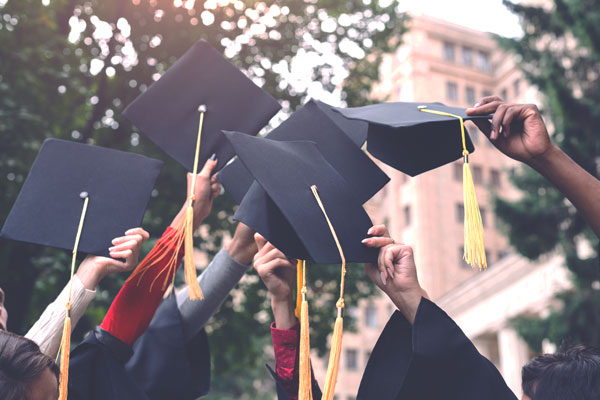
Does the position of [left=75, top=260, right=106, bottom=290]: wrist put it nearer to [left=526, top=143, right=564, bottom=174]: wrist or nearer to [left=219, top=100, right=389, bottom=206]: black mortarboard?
[left=219, top=100, right=389, bottom=206]: black mortarboard

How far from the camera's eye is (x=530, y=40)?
1178 cm

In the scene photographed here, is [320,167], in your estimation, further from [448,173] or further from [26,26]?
[448,173]

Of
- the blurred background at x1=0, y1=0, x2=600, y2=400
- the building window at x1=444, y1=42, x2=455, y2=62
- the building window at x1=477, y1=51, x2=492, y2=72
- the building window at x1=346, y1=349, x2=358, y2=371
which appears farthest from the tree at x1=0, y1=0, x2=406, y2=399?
the building window at x1=477, y1=51, x2=492, y2=72

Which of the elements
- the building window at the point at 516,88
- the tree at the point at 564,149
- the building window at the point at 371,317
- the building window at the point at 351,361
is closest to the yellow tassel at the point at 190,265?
the tree at the point at 564,149

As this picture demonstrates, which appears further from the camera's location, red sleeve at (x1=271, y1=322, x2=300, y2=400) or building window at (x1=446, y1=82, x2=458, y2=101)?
building window at (x1=446, y1=82, x2=458, y2=101)

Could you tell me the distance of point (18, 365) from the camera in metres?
1.75

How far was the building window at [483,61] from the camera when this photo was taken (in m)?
40.9

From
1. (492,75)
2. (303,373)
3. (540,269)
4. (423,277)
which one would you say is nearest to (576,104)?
(303,373)

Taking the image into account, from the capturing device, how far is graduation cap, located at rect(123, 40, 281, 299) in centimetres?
268

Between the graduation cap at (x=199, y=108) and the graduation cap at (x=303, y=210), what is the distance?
2.36 ft

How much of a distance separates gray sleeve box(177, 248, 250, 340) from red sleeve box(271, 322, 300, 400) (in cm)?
49

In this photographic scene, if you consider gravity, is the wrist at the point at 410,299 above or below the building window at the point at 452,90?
below

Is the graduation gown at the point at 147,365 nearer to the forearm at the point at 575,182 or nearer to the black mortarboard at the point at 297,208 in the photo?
the black mortarboard at the point at 297,208

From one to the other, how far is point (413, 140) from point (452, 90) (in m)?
38.6
